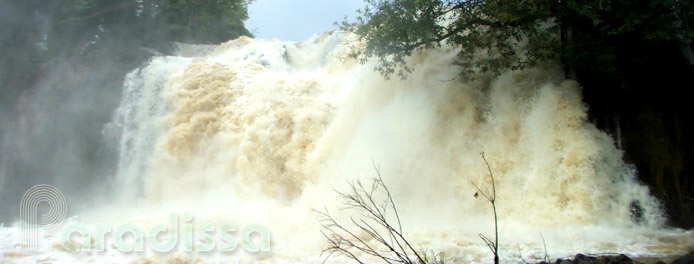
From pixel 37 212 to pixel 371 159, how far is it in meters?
7.54

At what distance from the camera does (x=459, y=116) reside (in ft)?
26.0

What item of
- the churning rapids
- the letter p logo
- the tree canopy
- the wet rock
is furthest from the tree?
the letter p logo

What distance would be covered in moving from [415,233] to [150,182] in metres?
6.22

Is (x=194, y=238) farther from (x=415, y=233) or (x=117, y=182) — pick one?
(x=117, y=182)

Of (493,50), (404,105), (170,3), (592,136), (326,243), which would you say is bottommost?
(326,243)

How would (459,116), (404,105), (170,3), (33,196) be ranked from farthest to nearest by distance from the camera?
1. (170,3)
2. (33,196)
3. (404,105)
4. (459,116)

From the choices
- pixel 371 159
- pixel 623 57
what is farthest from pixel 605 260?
pixel 371 159

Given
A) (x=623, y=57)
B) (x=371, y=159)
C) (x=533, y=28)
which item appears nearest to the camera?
(x=623, y=57)

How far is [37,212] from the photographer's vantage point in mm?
10742

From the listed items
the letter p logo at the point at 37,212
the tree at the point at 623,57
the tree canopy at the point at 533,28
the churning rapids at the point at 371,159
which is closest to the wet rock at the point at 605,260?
the churning rapids at the point at 371,159

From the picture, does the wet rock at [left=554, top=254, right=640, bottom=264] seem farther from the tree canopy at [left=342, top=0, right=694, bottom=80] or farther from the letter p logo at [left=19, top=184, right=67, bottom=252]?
the letter p logo at [left=19, top=184, right=67, bottom=252]

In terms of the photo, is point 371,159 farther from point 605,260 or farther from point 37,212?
point 37,212

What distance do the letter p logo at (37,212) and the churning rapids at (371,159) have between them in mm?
380

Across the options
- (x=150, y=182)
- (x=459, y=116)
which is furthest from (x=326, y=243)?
(x=150, y=182)
